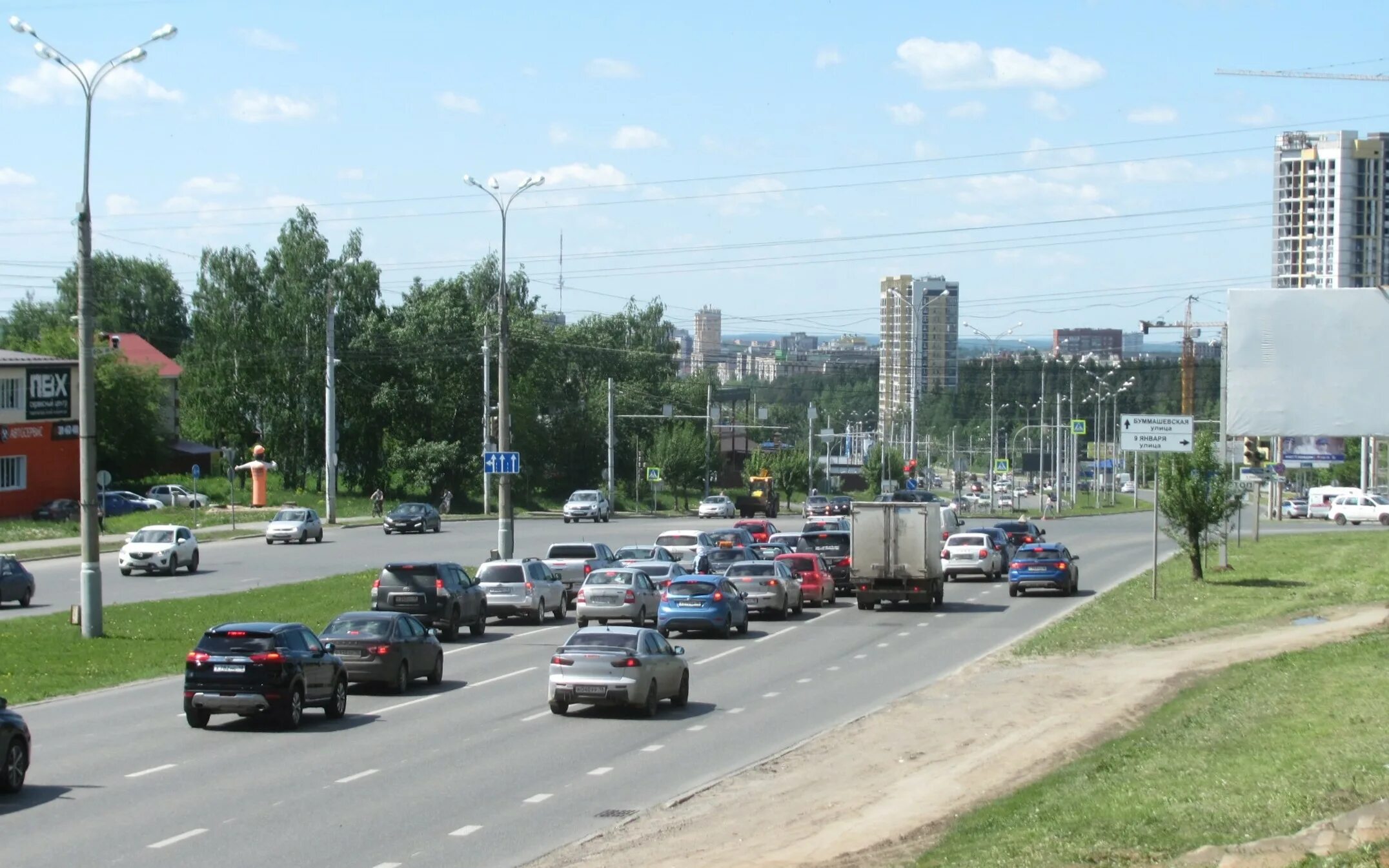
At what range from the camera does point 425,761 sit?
18.7m

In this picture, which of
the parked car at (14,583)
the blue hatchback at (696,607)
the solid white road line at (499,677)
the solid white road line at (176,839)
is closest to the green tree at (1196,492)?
the blue hatchback at (696,607)

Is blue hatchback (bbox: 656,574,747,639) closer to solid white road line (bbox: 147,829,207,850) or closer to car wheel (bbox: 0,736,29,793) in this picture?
car wheel (bbox: 0,736,29,793)

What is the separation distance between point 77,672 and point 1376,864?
22858 mm

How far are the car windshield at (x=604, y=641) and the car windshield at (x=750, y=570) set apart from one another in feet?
55.1

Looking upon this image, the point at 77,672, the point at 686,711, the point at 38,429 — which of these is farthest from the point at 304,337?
the point at 686,711

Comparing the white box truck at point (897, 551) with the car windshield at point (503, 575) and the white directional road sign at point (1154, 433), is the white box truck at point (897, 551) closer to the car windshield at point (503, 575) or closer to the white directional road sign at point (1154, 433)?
the white directional road sign at point (1154, 433)

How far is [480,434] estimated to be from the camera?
334ft

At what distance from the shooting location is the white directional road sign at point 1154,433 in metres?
40.4

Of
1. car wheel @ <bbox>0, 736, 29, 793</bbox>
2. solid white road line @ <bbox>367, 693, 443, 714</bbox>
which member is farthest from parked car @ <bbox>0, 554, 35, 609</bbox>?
car wheel @ <bbox>0, 736, 29, 793</bbox>

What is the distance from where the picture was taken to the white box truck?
40.7 m

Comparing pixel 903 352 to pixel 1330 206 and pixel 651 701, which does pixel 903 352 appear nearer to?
pixel 1330 206

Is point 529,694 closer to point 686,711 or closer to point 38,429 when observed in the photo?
point 686,711

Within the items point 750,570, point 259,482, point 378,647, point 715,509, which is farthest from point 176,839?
point 715,509

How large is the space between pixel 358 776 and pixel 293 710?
3.87m
